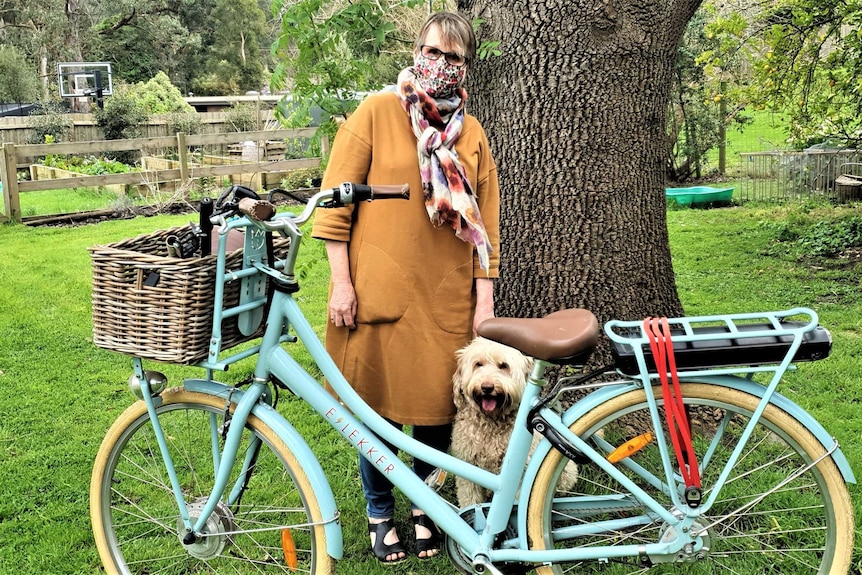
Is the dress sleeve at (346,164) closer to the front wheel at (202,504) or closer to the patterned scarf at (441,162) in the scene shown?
the patterned scarf at (441,162)

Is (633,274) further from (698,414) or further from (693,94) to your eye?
(693,94)

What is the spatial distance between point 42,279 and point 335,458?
5089 millimetres

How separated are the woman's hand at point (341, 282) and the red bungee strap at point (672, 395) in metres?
1.06

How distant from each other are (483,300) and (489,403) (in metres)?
0.38

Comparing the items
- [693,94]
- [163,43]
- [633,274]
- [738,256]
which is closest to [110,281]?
[633,274]

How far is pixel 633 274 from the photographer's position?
3715 millimetres

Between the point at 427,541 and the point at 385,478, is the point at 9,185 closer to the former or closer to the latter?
the point at 385,478

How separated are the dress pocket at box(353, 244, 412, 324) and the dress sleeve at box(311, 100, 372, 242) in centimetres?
13

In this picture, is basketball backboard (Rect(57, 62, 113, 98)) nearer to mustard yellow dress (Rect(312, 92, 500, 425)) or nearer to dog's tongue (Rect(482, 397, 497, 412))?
mustard yellow dress (Rect(312, 92, 500, 425))

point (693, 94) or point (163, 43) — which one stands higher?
point (163, 43)

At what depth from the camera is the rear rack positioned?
2.11 meters

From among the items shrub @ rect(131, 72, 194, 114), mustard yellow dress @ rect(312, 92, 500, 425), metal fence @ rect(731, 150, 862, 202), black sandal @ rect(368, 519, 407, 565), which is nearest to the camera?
mustard yellow dress @ rect(312, 92, 500, 425)

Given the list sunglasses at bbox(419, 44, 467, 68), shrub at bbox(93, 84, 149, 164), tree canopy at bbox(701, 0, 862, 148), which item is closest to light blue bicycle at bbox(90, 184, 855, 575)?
sunglasses at bbox(419, 44, 467, 68)

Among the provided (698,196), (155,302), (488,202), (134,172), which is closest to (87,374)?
(155,302)
